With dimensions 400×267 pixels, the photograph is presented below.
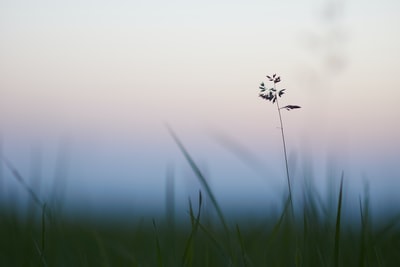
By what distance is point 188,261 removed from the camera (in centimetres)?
161

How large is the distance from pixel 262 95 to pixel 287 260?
645 mm

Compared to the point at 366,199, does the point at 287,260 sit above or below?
below

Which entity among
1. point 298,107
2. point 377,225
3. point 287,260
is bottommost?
point 377,225

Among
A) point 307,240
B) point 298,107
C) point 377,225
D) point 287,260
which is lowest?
point 377,225

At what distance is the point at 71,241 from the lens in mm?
2258

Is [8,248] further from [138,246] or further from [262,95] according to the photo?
[262,95]

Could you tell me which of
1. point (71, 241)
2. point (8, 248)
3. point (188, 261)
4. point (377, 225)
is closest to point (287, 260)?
point (188, 261)

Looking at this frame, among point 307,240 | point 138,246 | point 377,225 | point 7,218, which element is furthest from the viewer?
point 377,225

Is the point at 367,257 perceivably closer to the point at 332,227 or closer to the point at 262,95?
the point at 332,227

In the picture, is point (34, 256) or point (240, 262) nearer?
point (240, 262)

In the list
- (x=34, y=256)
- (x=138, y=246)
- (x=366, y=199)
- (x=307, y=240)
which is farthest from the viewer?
(x=138, y=246)

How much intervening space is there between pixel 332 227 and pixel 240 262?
0.29 meters

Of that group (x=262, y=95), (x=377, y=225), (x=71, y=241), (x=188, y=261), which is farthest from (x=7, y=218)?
(x=377, y=225)

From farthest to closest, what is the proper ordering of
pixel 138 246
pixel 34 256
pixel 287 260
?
pixel 138 246 → pixel 34 256 → pixel 287 260
